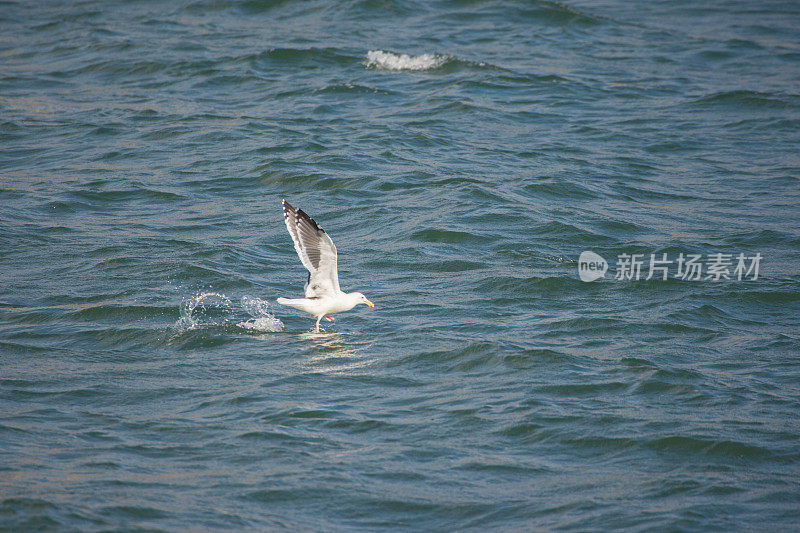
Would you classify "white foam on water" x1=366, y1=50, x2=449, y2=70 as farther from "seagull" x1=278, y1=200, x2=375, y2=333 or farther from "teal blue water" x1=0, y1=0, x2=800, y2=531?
"seagull" x1=278, y1=200, x2=375, y2=333

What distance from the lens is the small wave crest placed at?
995 cm

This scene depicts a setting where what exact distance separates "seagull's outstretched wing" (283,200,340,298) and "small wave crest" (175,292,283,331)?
74 cm

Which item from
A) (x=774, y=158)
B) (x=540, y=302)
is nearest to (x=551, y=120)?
(x=774, y=158)

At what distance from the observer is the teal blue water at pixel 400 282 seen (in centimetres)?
702

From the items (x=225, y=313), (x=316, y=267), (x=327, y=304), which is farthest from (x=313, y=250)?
(x=225, y=313)

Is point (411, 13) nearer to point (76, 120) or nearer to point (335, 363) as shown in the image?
point (76, 120)

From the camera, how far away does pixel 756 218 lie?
13312mm

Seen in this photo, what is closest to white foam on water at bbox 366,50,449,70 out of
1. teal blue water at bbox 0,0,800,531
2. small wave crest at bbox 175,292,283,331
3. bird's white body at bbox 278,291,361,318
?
teal blue water at bbox 0,0,800,531

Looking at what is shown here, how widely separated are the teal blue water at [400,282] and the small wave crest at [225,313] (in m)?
0.04

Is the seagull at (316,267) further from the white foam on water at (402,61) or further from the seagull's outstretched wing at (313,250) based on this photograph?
the white foam on water at (402,61)

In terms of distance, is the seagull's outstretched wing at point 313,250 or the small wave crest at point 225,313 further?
the small wave crest at point 225,313

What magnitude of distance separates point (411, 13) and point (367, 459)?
19.2 metres

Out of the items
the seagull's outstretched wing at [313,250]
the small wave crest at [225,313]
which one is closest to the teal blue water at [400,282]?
the small wave crest at [225,313]

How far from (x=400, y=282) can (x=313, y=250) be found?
2197 mm
